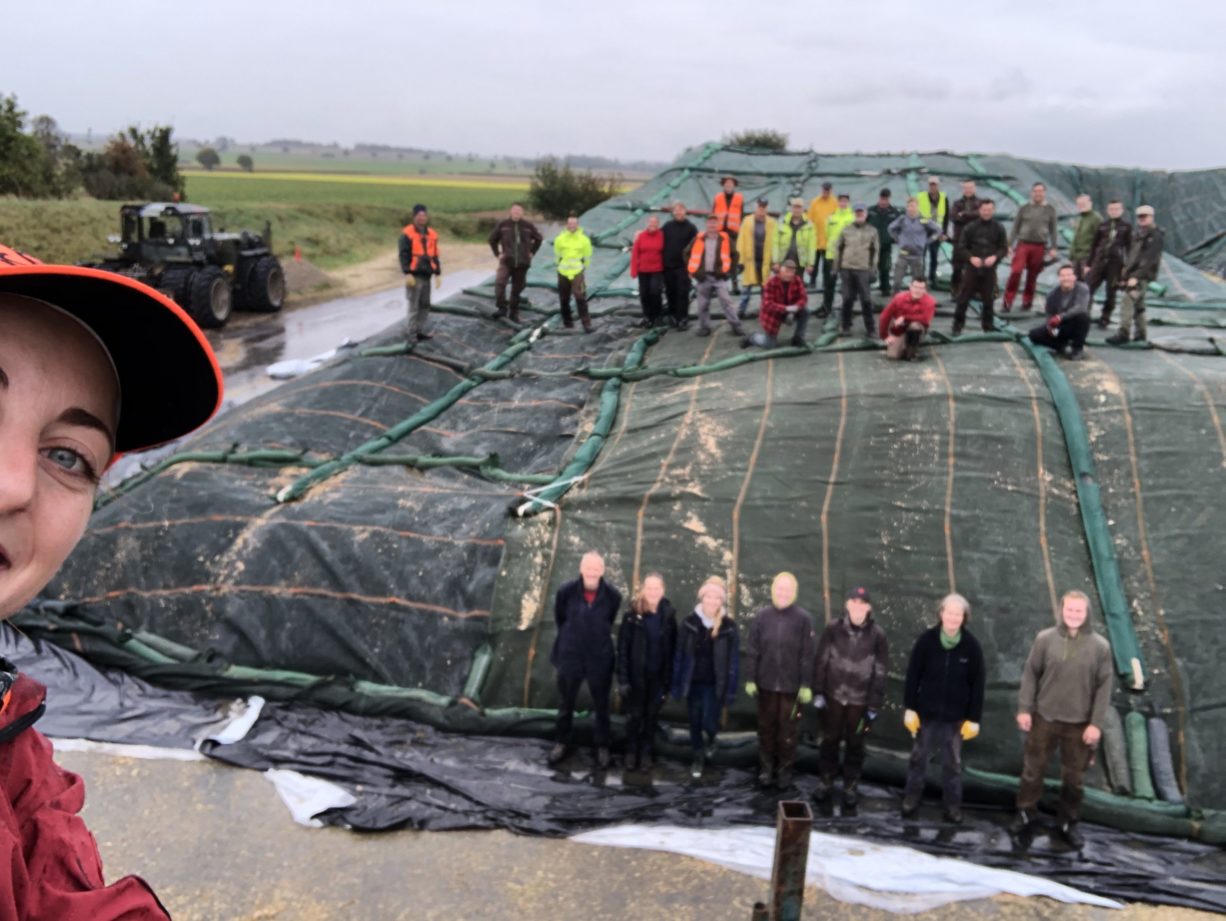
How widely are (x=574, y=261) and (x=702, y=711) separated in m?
6.75

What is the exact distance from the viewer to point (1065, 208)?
15.7m

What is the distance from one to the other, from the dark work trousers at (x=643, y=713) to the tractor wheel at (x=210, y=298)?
14088 mm

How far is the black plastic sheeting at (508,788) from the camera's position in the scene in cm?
512

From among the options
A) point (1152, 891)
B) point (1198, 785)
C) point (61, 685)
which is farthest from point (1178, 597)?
point (61, 685)

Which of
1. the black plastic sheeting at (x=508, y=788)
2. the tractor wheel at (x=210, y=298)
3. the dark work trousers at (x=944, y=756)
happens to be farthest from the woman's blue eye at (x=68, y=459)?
the tractor wheel at (x=210, y=298)

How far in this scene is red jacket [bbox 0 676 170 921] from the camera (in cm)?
90

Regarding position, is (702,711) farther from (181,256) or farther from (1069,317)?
(181,256)

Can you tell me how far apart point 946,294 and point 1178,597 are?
221 inches

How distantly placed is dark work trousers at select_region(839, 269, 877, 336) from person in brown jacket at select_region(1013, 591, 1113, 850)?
15.1 ft

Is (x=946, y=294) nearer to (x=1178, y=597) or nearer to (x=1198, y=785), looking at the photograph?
(x=1178, y=597)

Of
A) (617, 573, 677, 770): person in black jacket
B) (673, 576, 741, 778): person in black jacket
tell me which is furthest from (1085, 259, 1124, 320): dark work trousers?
(617, 573, 677, 770): person in black jacket

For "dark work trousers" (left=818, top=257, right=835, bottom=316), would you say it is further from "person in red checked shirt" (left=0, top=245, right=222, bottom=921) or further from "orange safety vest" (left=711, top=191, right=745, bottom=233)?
"person in red checked shirt" (left=0, top=245, right=222, bottom=921)

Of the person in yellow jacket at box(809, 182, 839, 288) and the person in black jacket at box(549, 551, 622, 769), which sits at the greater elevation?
the person in yellow jacket at box(809, 182, 839, 288)

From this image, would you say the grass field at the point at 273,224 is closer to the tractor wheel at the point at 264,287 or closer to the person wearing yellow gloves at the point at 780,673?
the tractor wheel at the point at 264,287
